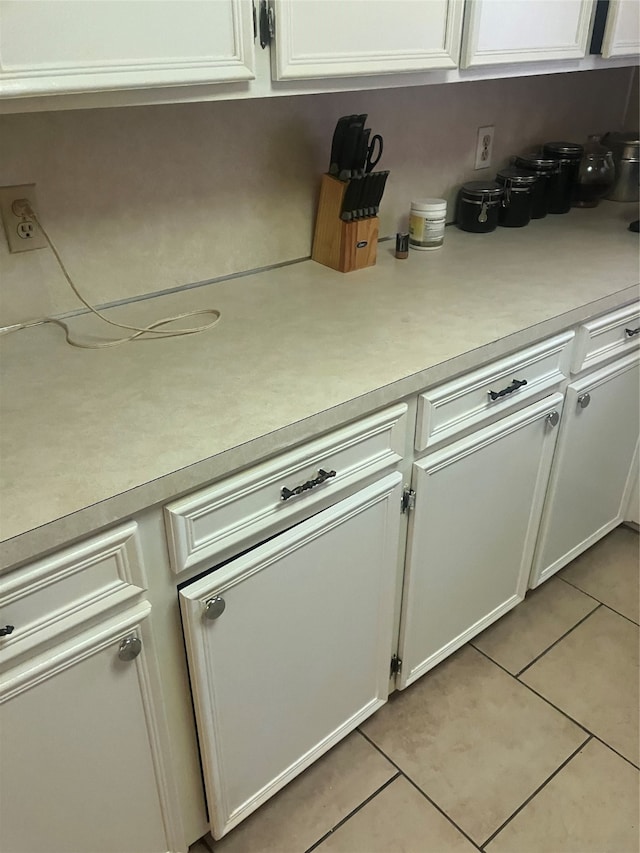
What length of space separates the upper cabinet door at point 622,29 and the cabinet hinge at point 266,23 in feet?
2.95

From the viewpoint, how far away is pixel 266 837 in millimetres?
1402

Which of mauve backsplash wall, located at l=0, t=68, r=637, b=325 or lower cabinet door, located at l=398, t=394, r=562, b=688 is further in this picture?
lower cabinet door, located at l=398, t=394, r=562, b=688

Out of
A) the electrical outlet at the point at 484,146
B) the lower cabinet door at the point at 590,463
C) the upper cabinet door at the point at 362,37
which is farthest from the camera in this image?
the electrical outlet at the point at 484,146

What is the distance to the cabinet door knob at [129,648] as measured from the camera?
957 millimetres

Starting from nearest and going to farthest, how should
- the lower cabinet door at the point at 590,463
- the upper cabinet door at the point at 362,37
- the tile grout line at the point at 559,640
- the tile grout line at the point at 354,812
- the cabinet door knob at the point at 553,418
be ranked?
the upper cabinet door at the point at 362,37
the tile grout line at the point at 354,812
the cabinet door knob at the point at 553,418
the lower cabinet door at the point at 590,463
the tile grout line at the point at 559,640

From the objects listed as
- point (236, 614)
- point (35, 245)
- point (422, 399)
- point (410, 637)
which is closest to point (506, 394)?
point (422, 399)

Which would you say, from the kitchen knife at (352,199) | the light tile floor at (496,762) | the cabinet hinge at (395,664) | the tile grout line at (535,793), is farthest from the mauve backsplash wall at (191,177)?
the tile grout line at (535,793)

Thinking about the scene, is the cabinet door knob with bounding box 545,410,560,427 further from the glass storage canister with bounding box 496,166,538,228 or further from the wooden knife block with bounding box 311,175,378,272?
the glass storage canister with bounding box 496,166,538,228

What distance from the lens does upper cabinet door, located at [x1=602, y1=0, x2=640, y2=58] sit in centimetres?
150

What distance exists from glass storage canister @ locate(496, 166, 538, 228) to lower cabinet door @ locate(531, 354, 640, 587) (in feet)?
1.67

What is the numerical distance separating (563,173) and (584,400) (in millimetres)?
773

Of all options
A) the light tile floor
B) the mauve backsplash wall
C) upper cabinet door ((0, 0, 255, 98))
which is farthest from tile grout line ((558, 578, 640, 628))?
upper cabinet door ((0, 0, 255, 98))

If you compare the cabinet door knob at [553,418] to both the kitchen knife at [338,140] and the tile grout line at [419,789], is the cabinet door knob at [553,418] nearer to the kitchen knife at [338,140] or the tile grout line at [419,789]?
the kitchen knife at [338,140]

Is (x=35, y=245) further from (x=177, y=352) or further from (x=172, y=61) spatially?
(x=172, y=61)
